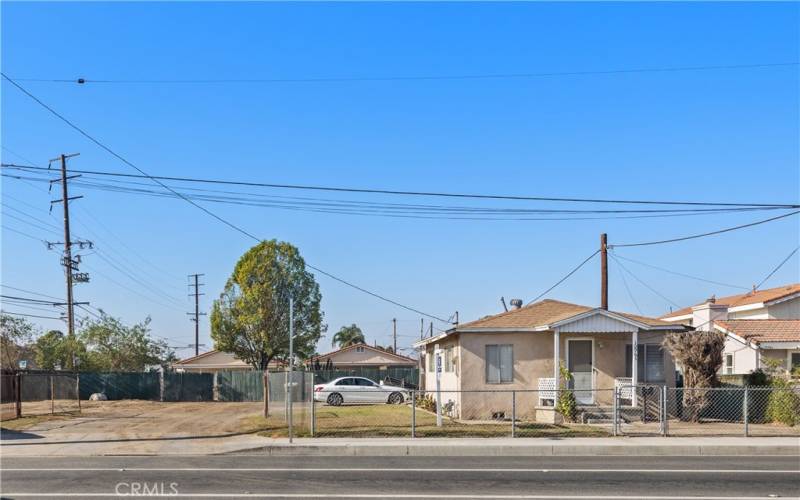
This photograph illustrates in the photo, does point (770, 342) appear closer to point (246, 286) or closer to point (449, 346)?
point (449, 346)

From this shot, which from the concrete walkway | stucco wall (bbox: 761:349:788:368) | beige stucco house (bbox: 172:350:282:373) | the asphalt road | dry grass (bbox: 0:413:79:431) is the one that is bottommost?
beige stucco house (bbox: 172:350:282:373)

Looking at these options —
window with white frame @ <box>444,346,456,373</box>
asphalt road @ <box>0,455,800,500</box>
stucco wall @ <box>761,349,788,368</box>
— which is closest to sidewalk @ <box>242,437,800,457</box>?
asphalt road @ <box>0,455,800,500</box>

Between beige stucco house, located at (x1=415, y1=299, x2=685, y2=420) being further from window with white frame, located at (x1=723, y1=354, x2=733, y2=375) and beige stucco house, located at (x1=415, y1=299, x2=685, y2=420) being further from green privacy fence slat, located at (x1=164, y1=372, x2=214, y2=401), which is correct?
green privacy fence slat, located at (x1=164, y1=372, x2=214, y2=401)

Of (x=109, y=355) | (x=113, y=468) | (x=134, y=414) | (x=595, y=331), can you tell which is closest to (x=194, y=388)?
(x=109, y=355)

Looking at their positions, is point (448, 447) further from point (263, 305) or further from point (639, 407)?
point (263, 305)

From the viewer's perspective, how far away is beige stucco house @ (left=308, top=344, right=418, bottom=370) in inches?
2432

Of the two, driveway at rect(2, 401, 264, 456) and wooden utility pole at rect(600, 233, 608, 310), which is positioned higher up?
wooden utility pole at rect(600, 233, 608, 310)

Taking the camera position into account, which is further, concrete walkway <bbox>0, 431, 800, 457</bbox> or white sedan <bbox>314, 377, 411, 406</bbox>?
white sedan <bbox>314, 377, 411, 406</bbox>

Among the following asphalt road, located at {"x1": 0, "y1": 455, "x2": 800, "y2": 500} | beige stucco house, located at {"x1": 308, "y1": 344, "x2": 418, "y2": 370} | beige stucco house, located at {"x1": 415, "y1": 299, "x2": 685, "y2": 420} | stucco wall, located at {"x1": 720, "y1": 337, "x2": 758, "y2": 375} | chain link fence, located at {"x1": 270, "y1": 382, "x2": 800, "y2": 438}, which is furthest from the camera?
beige stucco house, located at {"x1": 308, "y1": 344, "x2": 418, "y2": 370}

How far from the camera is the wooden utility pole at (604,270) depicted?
31.7 meters

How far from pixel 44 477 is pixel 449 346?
1747cm

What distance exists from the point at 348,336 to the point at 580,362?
73714mm

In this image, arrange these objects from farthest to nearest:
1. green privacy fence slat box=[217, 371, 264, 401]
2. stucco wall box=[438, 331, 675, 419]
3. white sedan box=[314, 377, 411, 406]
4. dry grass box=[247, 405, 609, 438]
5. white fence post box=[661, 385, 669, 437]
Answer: green privacy fence slat box=[217, 371, 264, 401], white sedan box=[314, 377, 411, 406], stucco wall box=[438, 331, 675, 419], dry grass box=[247, 405, 609, 438], white fence post box=[661, 385, 669, 437]

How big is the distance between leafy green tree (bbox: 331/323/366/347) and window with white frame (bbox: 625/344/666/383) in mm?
71825
